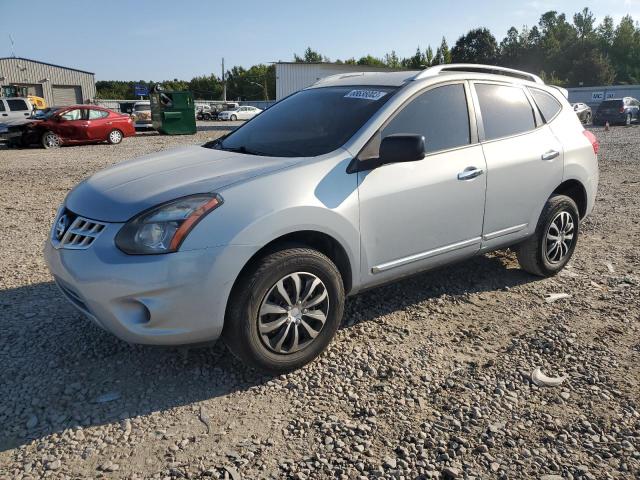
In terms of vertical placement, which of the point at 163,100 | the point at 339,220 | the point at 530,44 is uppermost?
the point at 530,44

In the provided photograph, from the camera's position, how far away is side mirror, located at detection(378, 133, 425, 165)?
3027 millimetres

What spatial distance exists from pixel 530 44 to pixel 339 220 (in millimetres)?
105945

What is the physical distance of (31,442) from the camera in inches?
96.6

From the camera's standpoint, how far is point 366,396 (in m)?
2.85

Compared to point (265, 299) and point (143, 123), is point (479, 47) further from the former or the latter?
point (265, 299)

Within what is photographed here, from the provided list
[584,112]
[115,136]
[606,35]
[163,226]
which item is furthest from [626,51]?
[163,226]

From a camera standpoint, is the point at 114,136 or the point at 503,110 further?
the point at 114,136

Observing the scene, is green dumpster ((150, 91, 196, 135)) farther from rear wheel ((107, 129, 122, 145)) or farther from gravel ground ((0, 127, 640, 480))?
gravel ground ((0, 127, 640, 480))

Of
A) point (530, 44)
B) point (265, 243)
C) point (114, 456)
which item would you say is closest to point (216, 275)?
point (265, 243)

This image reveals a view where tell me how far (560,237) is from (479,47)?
268 feet

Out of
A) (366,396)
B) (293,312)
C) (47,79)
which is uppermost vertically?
(47,79)

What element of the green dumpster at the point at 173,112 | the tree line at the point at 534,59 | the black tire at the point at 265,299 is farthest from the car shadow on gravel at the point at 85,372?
the tree line at the point at 534,59

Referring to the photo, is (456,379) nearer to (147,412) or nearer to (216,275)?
(216,275)

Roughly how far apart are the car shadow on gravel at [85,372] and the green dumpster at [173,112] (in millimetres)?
21440
